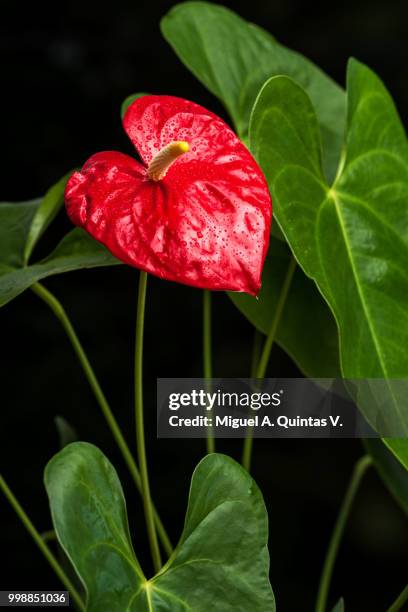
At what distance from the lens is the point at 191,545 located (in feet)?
2.03

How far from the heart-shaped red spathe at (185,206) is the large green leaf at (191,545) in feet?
0.48

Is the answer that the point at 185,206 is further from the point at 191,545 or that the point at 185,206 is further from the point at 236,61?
the point at 236,61

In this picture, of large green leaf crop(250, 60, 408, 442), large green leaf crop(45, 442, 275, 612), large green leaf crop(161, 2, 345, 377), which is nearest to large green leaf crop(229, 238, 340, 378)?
large green leaf crop(161, 2, 345, 377)

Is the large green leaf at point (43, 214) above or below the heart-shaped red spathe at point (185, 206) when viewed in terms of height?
below

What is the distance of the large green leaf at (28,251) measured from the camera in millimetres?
621

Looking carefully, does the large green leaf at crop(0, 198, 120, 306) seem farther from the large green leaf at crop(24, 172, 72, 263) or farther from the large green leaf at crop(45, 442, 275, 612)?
the large green leaf at crop(45, 442, 275, 612)

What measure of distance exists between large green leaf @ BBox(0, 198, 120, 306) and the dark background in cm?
59

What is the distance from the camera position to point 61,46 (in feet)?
4.77

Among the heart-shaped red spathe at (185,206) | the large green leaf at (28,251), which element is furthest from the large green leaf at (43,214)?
the heart-shaped red spathe at (185,206)

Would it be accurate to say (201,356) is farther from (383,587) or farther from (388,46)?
(388,46)

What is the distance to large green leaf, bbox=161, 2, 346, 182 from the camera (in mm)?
871

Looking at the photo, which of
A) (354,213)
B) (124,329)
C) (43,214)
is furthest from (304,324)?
(124,329)

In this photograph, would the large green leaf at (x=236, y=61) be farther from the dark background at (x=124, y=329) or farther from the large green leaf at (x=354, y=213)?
the dark background at (x=124, y=329)

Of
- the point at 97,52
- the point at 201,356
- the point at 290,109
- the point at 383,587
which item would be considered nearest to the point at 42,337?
the point at 201,356
